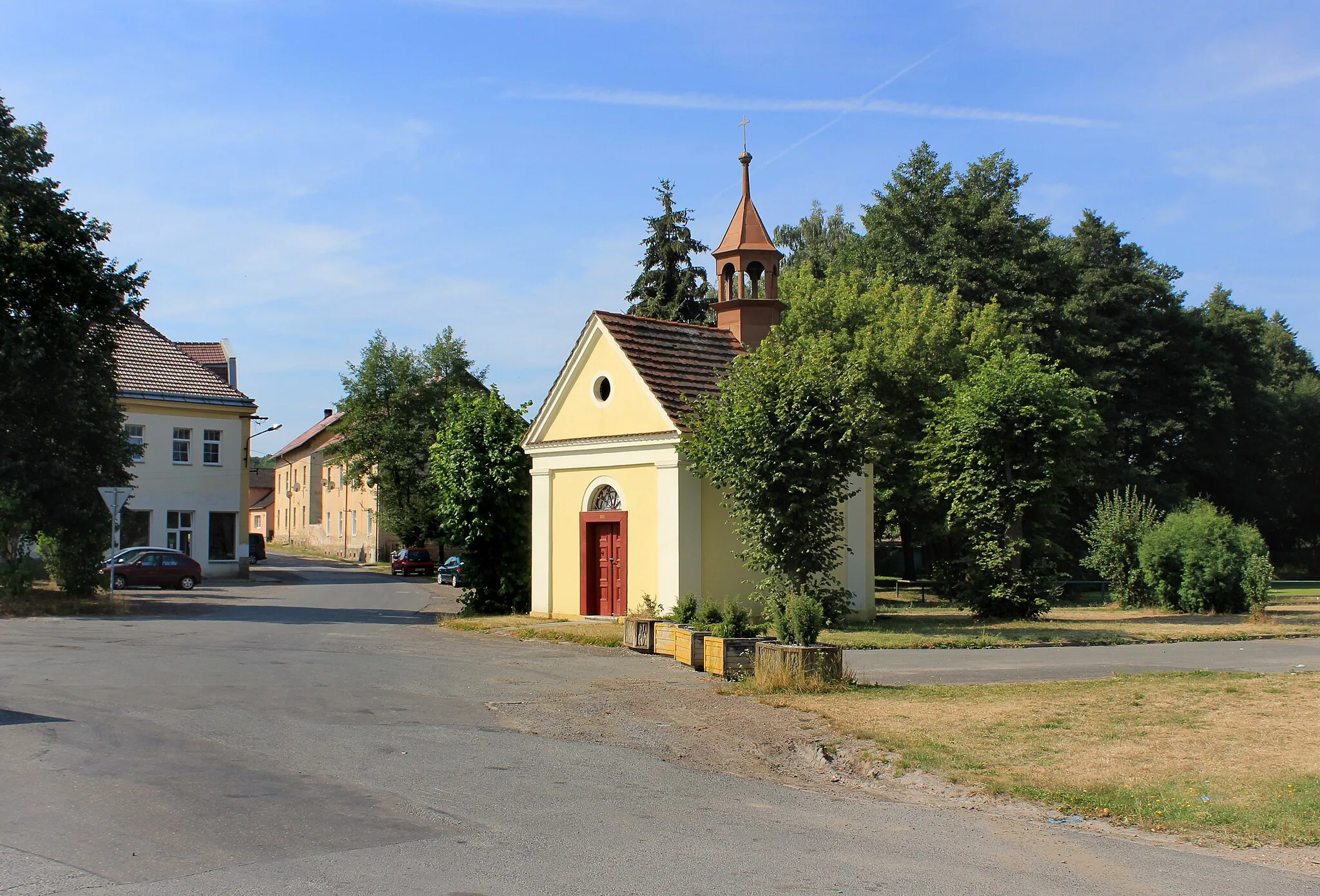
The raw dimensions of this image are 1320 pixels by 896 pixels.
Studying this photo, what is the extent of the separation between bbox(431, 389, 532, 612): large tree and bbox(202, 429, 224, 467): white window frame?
23591mm

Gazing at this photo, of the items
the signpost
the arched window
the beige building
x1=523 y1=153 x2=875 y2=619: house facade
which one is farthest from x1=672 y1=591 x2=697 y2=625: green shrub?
the beige building

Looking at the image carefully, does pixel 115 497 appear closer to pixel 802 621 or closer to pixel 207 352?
pixel 802 621

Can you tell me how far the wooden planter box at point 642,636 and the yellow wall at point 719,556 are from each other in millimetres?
4575

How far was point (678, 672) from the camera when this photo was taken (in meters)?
17.2

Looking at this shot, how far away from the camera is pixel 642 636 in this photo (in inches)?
795

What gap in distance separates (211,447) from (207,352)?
47.7 feet

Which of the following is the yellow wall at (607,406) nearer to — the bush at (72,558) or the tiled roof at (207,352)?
the bush at (72,558)

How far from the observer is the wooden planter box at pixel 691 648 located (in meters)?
17.5

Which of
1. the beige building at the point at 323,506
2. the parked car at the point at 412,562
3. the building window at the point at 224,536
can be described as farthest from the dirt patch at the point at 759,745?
the beige building at the point at 323,506

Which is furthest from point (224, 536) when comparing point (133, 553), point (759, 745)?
point (759, 745)

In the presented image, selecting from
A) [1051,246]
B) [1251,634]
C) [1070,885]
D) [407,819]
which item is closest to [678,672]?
[407,819]

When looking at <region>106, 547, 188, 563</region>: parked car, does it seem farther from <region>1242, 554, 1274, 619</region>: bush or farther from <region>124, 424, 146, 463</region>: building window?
<region>1242, 554, 1274, 619</region>: bush

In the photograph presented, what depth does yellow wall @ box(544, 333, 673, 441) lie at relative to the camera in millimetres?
25672

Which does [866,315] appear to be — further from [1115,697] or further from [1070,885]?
[1070,885]
